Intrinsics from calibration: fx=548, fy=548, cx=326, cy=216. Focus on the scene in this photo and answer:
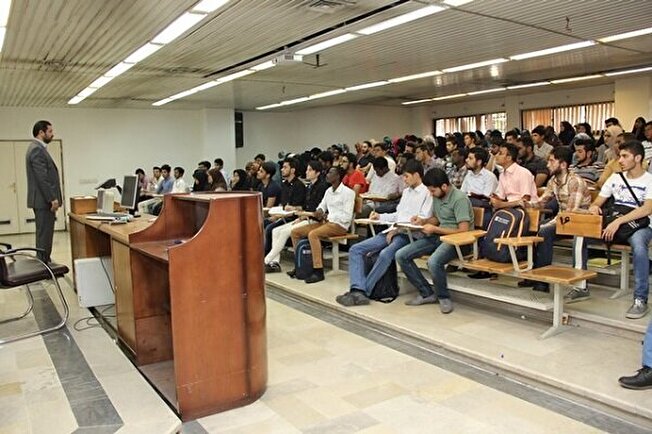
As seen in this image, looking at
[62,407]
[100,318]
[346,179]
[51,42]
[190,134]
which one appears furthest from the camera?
[190,134]

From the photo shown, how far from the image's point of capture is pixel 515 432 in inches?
111

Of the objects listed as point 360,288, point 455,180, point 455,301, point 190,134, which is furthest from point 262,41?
point 190,134

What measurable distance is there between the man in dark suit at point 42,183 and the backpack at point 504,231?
440cm

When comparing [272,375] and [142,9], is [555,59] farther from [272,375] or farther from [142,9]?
[272,375]

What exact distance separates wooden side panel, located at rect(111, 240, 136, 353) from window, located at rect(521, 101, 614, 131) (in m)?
12.1

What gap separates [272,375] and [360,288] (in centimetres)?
172

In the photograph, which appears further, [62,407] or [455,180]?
[455,180]

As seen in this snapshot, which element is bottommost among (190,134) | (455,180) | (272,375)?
(272,375)

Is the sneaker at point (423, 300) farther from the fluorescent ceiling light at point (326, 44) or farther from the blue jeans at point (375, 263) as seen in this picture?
the fluorescent ceiling light at point (326, 44)

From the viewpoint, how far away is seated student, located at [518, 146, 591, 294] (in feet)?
15.0

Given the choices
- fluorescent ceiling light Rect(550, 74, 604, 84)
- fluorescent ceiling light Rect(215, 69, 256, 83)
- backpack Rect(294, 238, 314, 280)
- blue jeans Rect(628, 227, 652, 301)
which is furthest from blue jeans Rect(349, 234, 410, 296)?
fluorescent ceiling light Rect(550, 74, 604, 84)

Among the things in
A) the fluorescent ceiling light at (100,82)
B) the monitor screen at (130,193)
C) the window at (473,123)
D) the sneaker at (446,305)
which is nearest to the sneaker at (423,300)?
the sneaker at (446,305)

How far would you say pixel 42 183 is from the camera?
19.0 feet

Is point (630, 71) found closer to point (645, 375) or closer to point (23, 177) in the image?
point (645, 375)
